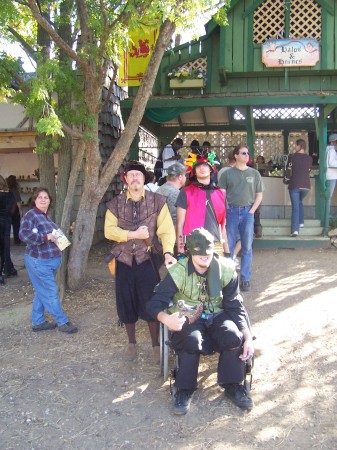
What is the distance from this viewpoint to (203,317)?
12.0ft

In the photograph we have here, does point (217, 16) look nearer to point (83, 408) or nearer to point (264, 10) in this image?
point (264, 10)

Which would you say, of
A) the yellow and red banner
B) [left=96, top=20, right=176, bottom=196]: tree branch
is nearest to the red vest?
[left=96, top=20, right=176, bottom=196]: tree branch

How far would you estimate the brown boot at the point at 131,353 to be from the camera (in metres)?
4.37

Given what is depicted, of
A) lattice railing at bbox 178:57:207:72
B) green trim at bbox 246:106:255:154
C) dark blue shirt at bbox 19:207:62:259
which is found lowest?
dark blue shirt at bbox 19:207:62:259

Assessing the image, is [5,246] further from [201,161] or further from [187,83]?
[187,83]

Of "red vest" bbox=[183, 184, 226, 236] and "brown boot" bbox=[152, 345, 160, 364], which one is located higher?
"red vest" bbox=[183, 184, 226, 236]

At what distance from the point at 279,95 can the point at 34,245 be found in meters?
5.62

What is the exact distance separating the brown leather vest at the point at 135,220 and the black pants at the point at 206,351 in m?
0.91

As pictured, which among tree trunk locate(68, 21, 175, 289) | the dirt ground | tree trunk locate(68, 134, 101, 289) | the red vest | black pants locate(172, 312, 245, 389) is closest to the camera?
the dirt ground

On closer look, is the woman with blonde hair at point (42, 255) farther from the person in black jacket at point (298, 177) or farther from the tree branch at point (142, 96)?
the person in black jacket at point (298, 177)

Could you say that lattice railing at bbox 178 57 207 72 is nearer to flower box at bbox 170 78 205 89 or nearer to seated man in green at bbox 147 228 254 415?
flower box at bbox 170 78 205 89

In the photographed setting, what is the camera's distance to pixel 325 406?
11.5 feet

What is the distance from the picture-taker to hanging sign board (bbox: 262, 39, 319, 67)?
8.70 m

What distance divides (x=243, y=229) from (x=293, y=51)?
4.28 meters
